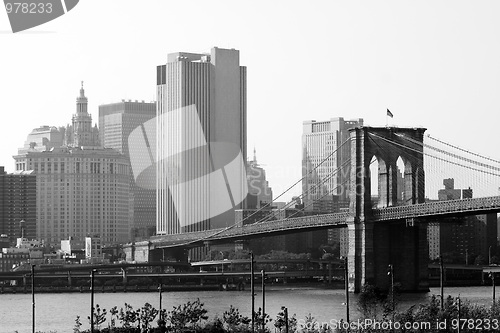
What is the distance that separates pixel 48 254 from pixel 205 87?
43308mm

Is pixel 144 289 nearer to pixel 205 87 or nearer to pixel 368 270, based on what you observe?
pixel 368 270

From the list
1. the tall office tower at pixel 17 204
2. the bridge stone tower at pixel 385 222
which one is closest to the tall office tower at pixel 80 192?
the tall office tower at pixel 17 204

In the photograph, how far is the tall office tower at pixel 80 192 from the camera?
7347 inches

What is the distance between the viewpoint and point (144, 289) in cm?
10500

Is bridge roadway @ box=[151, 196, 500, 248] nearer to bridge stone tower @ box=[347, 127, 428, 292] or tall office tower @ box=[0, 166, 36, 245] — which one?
bridge stone tower @ box=[347, 127, 428, 292]

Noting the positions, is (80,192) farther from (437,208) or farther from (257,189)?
(437,208)

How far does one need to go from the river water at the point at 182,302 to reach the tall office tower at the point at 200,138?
75.3 meters

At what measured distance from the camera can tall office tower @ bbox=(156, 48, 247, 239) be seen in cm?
17938

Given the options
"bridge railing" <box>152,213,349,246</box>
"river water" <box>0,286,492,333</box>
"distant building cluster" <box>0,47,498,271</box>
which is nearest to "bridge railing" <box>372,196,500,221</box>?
"bridge railing" <box>152,213,349,246</box>

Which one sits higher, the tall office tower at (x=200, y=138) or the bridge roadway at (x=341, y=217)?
the tall office tower at (x=200, y=138)

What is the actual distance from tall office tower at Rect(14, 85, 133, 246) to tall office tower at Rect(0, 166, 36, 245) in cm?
836

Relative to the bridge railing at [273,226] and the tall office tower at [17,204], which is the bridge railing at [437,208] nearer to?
the bridge railing at [273,226]

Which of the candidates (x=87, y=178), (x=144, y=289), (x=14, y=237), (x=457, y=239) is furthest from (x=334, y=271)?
(x=87, y=178)

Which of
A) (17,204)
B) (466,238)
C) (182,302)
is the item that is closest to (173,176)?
(17,204)
